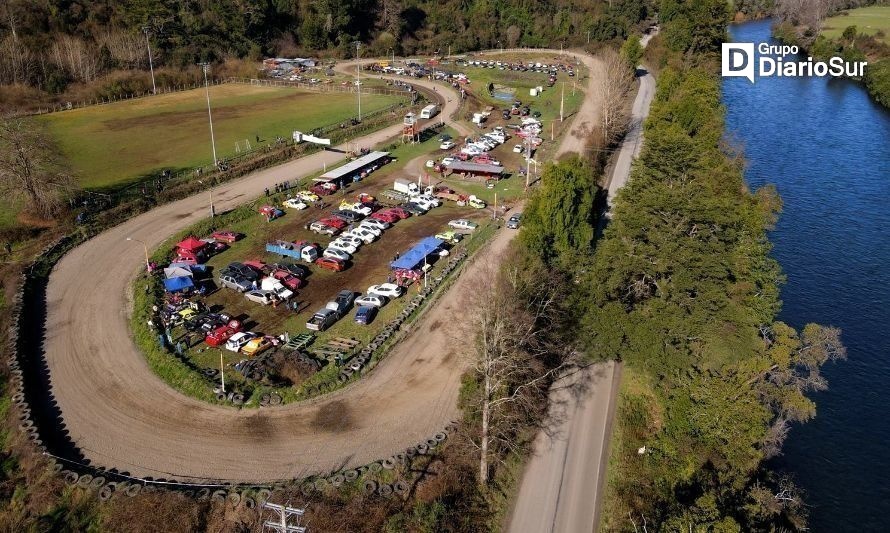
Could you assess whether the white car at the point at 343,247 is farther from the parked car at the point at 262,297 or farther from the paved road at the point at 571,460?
the paved road at the point at 571,460

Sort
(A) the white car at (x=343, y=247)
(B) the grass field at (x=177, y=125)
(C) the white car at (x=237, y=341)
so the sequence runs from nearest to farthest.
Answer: (C) the white car at (x=237, y=341)
(A) the white car at (x=343, y=247)
(B) the grass field at (x=177, y=125)

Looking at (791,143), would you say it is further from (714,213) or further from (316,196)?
(316,196)

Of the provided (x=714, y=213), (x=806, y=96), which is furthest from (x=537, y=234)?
(x=806, y=96)

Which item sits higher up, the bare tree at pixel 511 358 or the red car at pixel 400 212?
the red car at pixel 400 212

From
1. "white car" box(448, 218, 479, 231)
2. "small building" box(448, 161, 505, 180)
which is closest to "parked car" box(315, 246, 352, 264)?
"white car" box(448, 218, 479, 231)

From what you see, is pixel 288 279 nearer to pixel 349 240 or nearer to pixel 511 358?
pixel 349 240

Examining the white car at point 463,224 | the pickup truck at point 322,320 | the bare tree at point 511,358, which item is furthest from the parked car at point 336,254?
the bare tree at point 511,358
